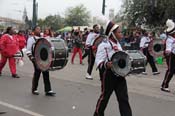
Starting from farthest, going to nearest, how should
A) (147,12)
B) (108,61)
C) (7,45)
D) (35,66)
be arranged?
(147,12), (7,45), (35,66), (108,61)

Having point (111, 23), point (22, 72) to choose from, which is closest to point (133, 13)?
point (22, 72)

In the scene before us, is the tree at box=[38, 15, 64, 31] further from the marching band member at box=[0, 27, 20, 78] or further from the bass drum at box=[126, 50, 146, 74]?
the bass drum at box=[126, 50, 146, 74]

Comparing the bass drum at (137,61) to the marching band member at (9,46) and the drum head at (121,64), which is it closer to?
the drum head at (121,64)

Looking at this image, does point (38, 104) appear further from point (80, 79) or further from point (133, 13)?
point (133, 13)

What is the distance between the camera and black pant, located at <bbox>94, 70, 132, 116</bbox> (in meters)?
6.79

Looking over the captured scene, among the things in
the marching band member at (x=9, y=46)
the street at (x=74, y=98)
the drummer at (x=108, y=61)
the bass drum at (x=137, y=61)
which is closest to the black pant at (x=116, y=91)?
the drummer at (x=108, y=61)

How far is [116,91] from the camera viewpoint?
6.92 meters

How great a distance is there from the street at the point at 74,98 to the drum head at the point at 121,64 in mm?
1878

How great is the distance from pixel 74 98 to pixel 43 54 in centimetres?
122

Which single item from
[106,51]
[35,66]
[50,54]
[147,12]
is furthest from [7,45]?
[147,12]

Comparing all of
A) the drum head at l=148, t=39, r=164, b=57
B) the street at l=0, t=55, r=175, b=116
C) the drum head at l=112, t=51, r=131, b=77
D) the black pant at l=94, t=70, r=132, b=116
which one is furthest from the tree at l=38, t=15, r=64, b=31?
the drum head at l=112, t=51, r=131, b=77

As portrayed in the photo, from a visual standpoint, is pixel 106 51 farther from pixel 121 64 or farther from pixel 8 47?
pixel 8 47

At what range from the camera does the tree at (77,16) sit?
99200 mm

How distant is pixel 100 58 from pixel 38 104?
284 centimetres
